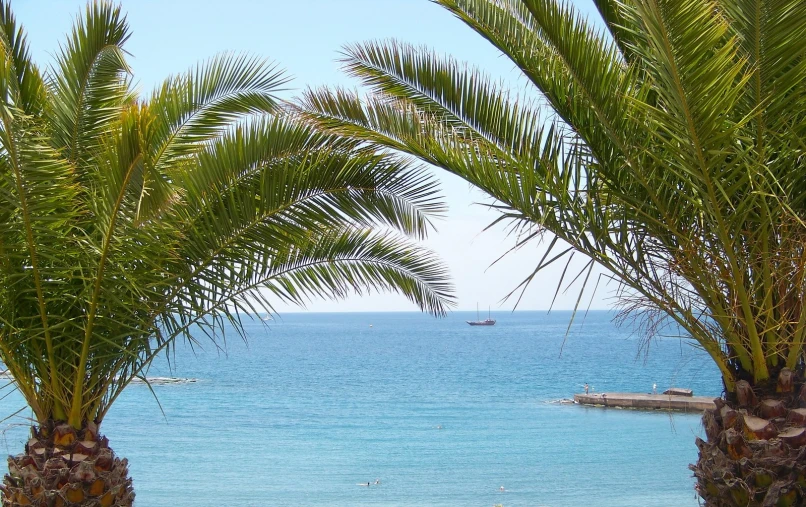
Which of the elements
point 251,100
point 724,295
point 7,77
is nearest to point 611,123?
point 724,295

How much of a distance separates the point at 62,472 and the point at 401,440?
32.3 meters

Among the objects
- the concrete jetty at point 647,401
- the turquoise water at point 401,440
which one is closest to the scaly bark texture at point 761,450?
the turquoise water at point 401,440

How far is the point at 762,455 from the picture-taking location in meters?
4.42

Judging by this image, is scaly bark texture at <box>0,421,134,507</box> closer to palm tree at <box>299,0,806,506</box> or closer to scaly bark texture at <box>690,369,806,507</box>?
palm tree at <box>299,0,806,506</box>

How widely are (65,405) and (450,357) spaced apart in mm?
81536

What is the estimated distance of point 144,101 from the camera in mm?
6105

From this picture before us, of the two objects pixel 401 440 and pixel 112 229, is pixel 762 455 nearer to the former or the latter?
pixel 112 229

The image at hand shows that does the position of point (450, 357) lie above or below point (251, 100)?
below

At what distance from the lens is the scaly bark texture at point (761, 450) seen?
438 cm

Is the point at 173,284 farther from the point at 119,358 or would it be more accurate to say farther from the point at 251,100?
the point at 251,100

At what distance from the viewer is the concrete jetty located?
38.3m

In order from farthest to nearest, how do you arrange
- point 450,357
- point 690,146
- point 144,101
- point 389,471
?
point 450,357
point 389,471
point 144,101
point 690,146

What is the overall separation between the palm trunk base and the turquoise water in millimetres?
2259

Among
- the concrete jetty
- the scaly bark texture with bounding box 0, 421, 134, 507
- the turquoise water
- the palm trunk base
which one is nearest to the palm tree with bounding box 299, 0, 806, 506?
the palm trunk base
